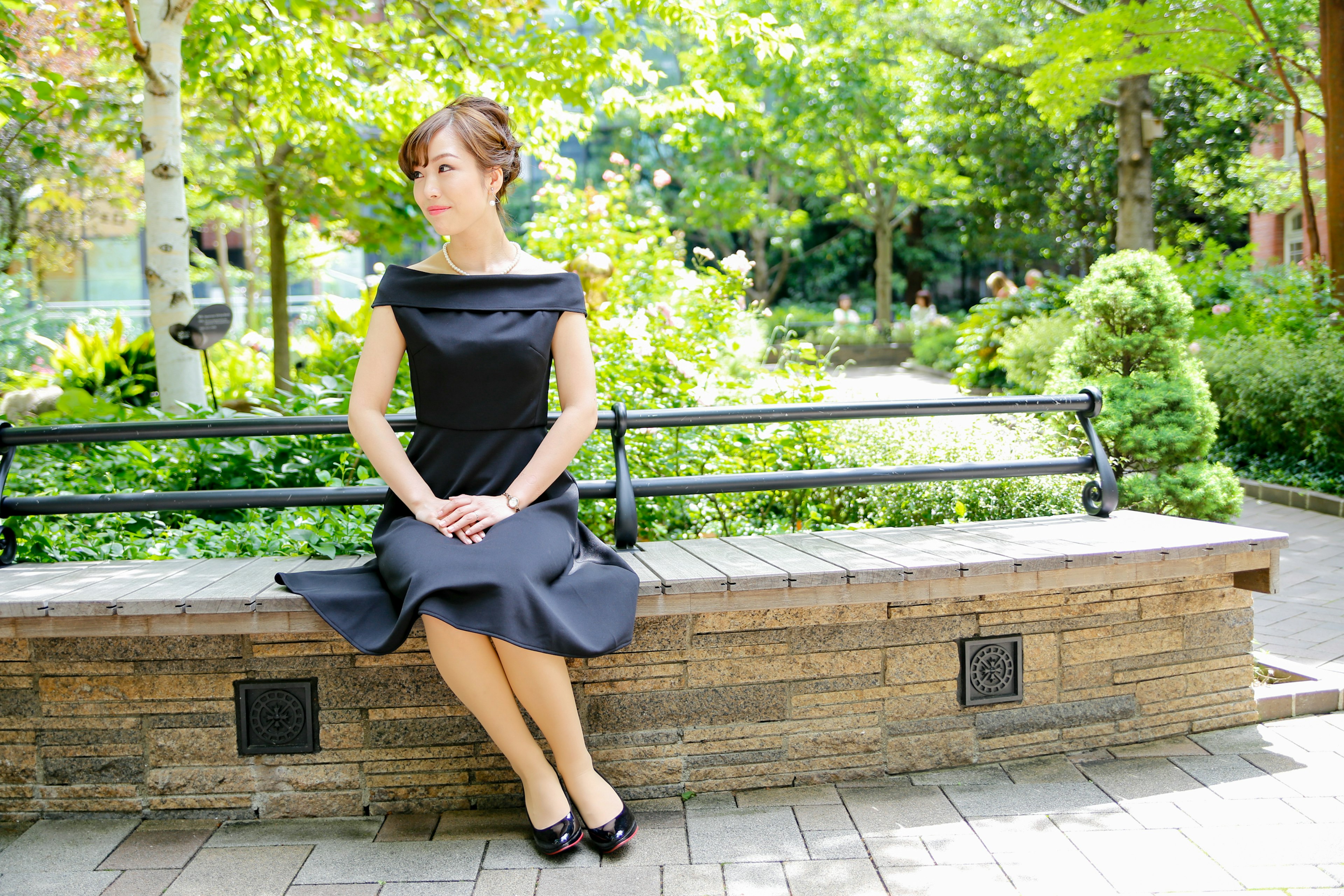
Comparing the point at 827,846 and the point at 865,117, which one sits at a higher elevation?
the point at 865,117

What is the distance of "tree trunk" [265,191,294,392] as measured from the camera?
9141 mm

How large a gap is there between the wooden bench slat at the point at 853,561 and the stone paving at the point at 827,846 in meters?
0.65

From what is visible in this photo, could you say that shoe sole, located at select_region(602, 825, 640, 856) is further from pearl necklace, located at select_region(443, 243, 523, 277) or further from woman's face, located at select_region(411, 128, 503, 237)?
woman's face, located at select_region(411, 128, 503, 237)

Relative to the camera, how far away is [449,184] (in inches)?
105

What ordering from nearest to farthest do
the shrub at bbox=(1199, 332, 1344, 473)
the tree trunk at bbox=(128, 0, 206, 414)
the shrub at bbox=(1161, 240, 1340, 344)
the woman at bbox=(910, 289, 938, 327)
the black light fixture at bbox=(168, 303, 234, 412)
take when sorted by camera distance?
1. the black light fixture at bbox=(168, 303, 234, 412)
2. the tree trunk at bbox=(128, 0, 206, 414)
3. the shrub at bbox=(1199, 332, 1344, 473)
4. the shrub at bbox=(1161, 240, 1340, 344)
5. the woman at bbox=(910, 289, 938, 327)

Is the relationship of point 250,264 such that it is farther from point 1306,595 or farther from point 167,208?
point 1306,595

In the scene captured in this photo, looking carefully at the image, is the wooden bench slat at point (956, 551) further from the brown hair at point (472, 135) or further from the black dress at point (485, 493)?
the brown hair at point (472, 135)

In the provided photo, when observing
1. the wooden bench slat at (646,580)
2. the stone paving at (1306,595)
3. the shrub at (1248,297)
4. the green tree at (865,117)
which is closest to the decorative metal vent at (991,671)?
the wooden bench slat at (646,580)

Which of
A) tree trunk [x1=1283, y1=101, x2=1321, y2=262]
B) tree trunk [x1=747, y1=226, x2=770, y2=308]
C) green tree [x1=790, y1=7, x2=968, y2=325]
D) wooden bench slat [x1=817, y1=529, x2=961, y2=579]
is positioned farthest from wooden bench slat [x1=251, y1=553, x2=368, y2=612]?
tree trunk [x1=747, y1=226, x2=770, y2=308]

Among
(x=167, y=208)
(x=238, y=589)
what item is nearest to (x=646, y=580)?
(x=238, y=589)

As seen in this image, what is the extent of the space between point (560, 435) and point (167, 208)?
382 cm

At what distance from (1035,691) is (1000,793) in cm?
37

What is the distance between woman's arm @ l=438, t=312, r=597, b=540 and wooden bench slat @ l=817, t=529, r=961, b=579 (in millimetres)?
942

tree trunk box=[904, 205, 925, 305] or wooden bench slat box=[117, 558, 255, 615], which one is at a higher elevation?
tree trunk box=[904, 205, 925, 305]
